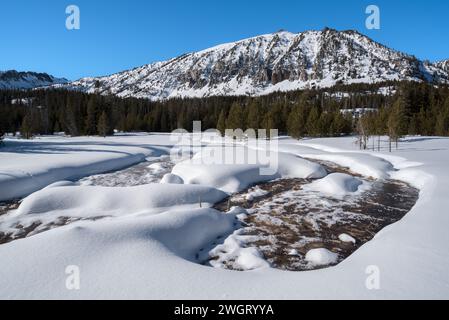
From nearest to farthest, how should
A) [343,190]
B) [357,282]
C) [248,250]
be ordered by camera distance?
[357,282] < [248,250] < [343,190]

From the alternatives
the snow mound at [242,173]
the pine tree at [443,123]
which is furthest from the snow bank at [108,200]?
the pine tree at [443,123]

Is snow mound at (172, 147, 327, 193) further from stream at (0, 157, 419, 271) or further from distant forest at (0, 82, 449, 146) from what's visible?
distant forest at (0, 82, 449, 146)

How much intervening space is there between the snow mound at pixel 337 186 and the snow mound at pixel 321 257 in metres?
8.40

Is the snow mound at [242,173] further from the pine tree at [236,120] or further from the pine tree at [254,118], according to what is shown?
the pine tree at [236,120]

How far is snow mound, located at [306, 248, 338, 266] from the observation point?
9.40 meters

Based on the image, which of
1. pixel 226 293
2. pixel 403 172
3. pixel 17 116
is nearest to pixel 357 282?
pixel 226 293

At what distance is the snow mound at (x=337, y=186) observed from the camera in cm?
1823

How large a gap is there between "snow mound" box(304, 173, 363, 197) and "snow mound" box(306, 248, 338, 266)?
8402 mm

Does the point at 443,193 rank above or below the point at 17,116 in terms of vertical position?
below

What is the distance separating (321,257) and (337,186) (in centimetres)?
1009

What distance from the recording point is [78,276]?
22.7 feet

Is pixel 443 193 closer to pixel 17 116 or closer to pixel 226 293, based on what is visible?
pixel 226 293

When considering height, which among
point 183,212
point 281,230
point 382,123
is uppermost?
point 382,123

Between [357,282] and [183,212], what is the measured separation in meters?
6.94
